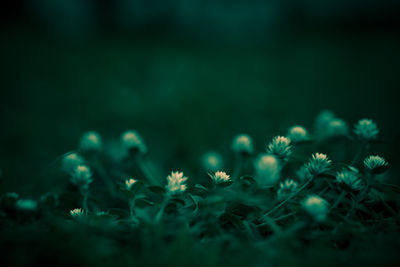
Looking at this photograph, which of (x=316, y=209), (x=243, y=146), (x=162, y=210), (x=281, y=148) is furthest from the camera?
(x=243, y=146)

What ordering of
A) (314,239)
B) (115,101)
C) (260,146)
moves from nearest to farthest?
(314,239), (260,146), (115,101)

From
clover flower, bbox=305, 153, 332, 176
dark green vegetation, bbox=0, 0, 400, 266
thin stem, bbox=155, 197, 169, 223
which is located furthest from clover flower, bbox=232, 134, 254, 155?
thin stem, bbox=155, 197, 169, 223

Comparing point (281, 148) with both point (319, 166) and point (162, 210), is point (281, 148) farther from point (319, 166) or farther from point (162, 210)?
point (162, 210)

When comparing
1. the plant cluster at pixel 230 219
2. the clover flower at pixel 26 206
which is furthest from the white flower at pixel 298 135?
the clover flower at pixel 26 206

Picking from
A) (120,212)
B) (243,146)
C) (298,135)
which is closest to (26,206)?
(120,212)

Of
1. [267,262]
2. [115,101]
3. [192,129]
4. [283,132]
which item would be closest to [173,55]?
[115,101]

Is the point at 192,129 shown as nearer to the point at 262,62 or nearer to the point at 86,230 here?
the point at 86,230
